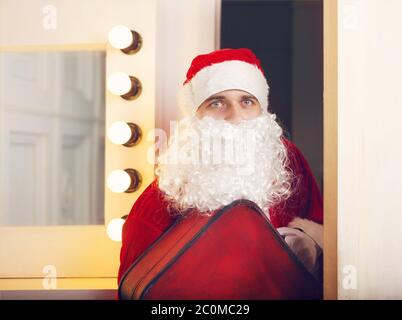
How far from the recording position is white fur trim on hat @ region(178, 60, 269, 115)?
0.72 m

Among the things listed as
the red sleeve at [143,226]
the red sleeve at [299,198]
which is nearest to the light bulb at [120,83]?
the red sleeve at [143,226]

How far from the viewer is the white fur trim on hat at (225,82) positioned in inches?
28.4

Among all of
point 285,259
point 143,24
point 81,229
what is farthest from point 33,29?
point 285,259

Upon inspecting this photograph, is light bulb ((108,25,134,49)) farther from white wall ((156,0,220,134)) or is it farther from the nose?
the nose

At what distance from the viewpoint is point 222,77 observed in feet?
2.38

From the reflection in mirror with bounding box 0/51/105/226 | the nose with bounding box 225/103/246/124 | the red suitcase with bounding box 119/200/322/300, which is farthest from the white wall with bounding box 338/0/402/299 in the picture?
the reflection in mirror with bounding box 0/51/105/226

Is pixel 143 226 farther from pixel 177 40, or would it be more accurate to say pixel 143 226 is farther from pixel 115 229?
pixel 177 40

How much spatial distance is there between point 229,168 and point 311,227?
0.17 metres

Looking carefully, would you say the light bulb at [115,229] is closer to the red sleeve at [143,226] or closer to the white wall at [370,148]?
the red sleeve at [143,226]

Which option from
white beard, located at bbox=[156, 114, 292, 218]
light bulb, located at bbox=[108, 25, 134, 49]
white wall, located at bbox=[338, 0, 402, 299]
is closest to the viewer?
white wall, located at bbox=[338, 0, 402, 299]

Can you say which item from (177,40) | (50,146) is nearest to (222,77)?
(177,40)

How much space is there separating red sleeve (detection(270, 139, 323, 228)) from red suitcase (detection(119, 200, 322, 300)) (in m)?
0.12

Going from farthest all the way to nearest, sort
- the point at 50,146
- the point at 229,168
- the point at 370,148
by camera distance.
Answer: the point at 50,146 → the point at 229,168 → the point at 370,148

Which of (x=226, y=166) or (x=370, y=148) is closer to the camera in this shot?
(x=370, y=148)
